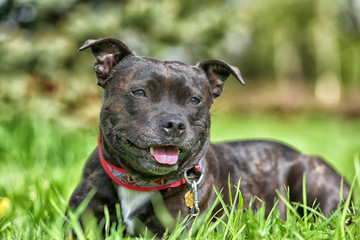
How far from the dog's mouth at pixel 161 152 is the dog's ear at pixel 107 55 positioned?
0.65 metres

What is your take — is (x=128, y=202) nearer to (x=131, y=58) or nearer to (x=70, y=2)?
(x=131, y=58)

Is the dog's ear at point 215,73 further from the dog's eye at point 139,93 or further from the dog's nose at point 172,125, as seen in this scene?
the dog's nose at point 172,125

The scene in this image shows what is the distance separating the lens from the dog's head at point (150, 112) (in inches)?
119

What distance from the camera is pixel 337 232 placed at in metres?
2.52

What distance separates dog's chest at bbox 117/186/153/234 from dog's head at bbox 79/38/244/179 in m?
0.15

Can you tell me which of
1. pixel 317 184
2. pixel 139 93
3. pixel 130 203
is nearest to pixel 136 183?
pixel 130 203

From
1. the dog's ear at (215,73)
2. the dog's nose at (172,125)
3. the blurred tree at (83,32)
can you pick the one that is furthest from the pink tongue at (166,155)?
the blurred tree at (83,32)

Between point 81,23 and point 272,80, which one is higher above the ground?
point 81,23

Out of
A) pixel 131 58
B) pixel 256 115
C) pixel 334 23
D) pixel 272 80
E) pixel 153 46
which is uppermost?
pixel 131 58

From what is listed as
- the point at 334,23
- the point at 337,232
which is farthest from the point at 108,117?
the point at 334,23

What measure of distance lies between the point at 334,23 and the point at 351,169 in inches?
886

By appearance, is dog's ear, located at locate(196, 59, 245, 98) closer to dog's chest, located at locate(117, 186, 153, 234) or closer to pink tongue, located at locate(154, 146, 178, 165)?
pink tongue, located at locate(154, 146, 178, 165)

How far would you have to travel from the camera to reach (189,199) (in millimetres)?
3215

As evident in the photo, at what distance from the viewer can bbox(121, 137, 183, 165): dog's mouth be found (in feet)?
10.00
